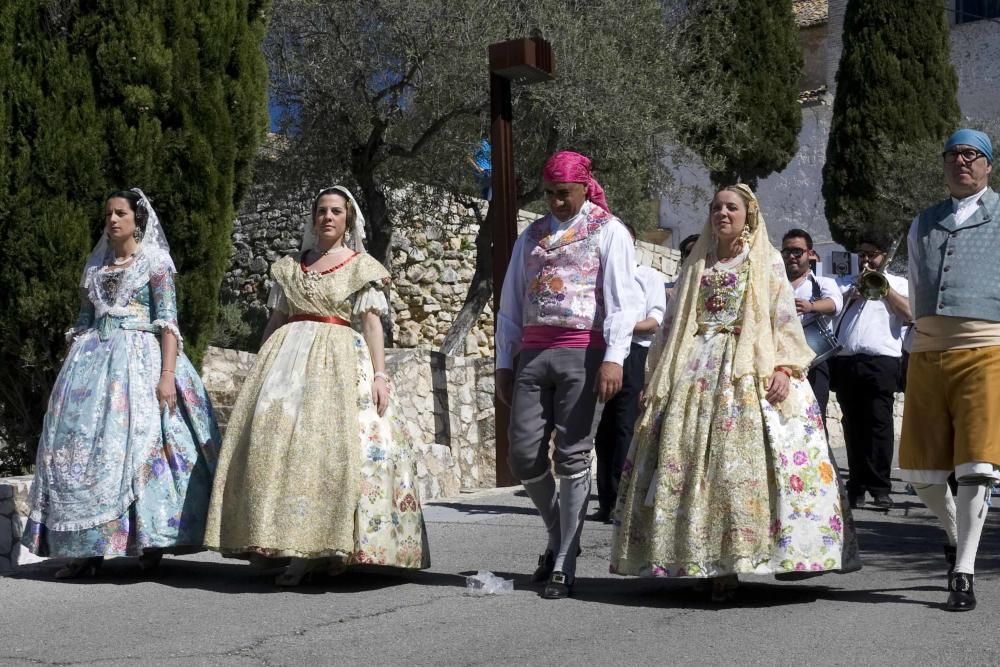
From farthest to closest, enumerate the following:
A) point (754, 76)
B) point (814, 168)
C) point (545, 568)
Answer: point (814, 168)
point (754, 76)
point (545, 568)

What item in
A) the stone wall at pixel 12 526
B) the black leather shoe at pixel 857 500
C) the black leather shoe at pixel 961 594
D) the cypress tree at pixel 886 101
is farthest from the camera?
the cypress tree at pixel 886 101

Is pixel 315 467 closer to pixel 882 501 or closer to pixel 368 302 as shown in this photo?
pixel 368 302

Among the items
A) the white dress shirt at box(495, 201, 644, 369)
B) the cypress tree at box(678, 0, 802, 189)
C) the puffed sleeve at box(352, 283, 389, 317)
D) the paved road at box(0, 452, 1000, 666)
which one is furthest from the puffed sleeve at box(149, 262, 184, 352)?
the cypress tree at box(678, 0, 802, 189)

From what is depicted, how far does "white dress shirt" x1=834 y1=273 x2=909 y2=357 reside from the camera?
970 centimetres

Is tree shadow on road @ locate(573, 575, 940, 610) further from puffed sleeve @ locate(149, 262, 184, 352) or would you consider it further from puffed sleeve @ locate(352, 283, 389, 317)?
puffed sleeve @ locate(149, 262, 184, 352)

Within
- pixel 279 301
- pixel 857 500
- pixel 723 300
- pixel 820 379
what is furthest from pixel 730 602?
pixel 857 500

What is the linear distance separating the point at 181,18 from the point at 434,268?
1091cm

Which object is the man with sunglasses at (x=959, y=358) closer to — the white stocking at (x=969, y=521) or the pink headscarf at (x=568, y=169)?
the white stocking at (x=969, y=521)

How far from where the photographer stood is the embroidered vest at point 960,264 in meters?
5.66

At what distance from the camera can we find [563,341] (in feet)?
20.1

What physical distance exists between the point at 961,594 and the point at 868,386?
4382 mm

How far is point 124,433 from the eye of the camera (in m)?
6.52

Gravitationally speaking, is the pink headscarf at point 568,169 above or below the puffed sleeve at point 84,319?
above

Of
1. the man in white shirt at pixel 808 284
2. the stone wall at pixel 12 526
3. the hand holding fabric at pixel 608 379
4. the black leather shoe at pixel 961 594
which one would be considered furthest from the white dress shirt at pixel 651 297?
the stone wall at pixel 12 526
